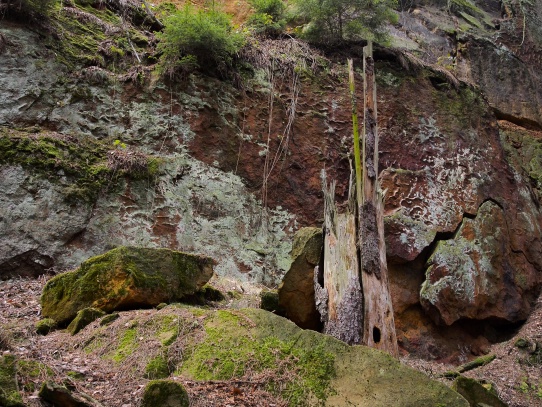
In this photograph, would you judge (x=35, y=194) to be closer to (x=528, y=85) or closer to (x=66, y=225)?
(x=66, y=225)

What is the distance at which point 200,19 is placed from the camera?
9.61 metres

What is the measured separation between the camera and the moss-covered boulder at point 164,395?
10.8ft

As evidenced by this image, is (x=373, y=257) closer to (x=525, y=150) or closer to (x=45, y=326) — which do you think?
(x=45, y=326)

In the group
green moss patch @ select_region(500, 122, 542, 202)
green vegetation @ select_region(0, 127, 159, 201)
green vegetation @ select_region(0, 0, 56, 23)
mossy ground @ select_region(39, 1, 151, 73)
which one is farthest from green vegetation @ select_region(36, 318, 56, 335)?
green moss patch @ select_region(500, 122, 542, 202)

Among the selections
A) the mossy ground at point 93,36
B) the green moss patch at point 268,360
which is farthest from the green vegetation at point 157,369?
the mossy ground at point 93,36

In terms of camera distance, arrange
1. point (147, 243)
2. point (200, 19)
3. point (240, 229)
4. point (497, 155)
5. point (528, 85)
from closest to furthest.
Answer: point (147, 243)
point (240, 229)
point (200, 19)
point (497, 155)
point (528, 85)

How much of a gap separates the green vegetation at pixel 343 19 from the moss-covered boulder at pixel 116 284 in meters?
8.10

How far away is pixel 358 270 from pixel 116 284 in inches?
106

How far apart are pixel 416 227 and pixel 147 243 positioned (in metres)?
5.21

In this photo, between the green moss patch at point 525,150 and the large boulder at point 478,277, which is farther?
the green moss patch at point 525,150

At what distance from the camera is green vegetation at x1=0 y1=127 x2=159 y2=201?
7457mm

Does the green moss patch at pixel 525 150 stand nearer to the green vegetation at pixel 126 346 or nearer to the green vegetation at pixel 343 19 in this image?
the green vegetation at pixel 343 19

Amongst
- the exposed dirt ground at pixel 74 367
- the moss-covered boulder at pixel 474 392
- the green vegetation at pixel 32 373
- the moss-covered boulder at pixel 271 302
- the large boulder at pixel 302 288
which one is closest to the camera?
the green vegetation at pixel 32 373

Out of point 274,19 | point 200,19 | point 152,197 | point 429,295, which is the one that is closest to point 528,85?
point 274,19
